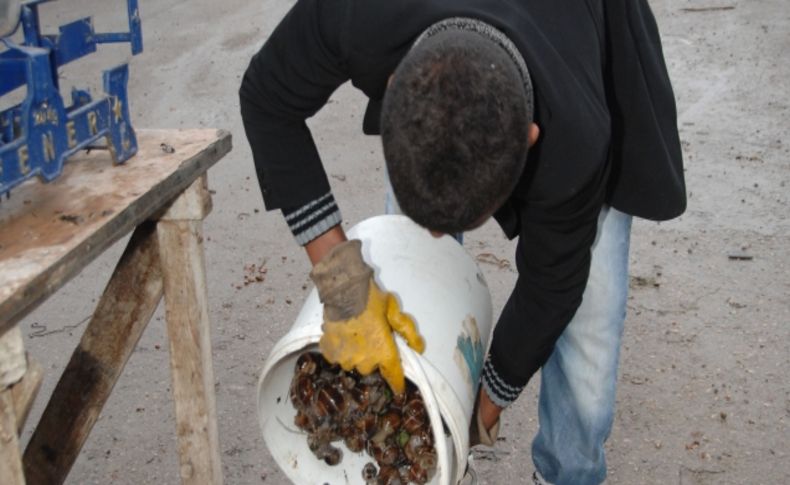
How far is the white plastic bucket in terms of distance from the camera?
182cm

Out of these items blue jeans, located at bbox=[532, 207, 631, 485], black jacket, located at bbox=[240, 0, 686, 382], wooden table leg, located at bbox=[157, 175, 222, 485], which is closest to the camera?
black jacket, located at bbox=[240, 0, 686, 382]

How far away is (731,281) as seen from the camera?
3.56 metres

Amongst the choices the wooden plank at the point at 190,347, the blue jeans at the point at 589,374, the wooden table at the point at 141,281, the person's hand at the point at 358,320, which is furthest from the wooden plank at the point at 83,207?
the blue jeans at the point at 589,374

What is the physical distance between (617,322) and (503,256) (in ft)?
5.37

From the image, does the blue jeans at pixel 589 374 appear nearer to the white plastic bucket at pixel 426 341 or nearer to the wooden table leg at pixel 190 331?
the white plastic bucket at pixel 426 341

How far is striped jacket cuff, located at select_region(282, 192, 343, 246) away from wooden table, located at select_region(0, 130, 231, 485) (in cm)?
19

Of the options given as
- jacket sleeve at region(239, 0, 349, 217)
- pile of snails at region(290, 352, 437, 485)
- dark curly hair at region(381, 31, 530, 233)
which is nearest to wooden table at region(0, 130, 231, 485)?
jacket sleeve at region(239, 0, 349, 217)

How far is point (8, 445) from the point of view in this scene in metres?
1.33

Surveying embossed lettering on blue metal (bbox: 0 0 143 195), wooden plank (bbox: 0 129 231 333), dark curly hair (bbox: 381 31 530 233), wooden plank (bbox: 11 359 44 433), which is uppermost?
dark curly hair (bbox: 381 31 530 233)

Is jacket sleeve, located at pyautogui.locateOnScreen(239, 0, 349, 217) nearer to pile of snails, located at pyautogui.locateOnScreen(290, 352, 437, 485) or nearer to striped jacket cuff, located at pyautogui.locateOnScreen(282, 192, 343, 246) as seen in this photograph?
striped jacket cuff, located at pyautogui.locateOnScreen(282, 192, 343, 246)

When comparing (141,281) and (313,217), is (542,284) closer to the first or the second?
(313,217)

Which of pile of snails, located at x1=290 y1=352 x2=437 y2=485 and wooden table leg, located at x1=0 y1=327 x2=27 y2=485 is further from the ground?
wooden table leg, located at x1=0 y1=327 x2=27 y2=485

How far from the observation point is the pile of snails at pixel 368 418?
196 centimetres

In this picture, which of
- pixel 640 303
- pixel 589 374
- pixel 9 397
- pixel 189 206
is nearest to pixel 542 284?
pixel 589 374
